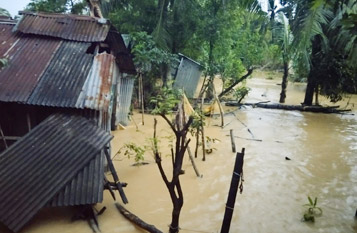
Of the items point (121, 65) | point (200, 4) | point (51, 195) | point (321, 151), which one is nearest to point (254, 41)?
point (200, 4)

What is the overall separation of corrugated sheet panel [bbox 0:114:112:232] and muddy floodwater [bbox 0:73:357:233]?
0.61 m

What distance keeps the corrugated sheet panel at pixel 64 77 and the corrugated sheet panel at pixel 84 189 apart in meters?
1.42

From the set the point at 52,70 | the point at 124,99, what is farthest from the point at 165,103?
the point at 124,99

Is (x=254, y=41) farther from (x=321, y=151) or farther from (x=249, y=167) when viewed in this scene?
(x=249, y=167)

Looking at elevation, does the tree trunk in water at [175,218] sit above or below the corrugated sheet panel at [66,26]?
below

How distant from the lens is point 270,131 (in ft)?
40.6

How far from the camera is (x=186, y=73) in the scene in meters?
15.7

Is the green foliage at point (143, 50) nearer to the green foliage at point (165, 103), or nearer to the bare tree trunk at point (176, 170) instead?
the green foliage at point (165, 103)

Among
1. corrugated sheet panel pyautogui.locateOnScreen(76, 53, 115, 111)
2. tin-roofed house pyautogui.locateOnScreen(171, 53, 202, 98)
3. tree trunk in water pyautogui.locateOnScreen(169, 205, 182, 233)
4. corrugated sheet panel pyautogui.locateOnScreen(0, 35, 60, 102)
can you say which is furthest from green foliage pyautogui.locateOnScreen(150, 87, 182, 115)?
tin-roofed house pyautogui.locateOnScreen(171, 53, 202, 98)

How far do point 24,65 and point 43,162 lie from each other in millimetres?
2501

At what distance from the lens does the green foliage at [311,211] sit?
6.03 meters

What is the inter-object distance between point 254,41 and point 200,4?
3580 millimetres

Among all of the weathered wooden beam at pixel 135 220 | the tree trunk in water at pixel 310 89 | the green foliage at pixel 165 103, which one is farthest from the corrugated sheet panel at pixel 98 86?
the tree trunk in water at pixel 310 89

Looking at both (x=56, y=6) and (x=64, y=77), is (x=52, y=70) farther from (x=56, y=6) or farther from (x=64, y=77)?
(x=56, y=6)
